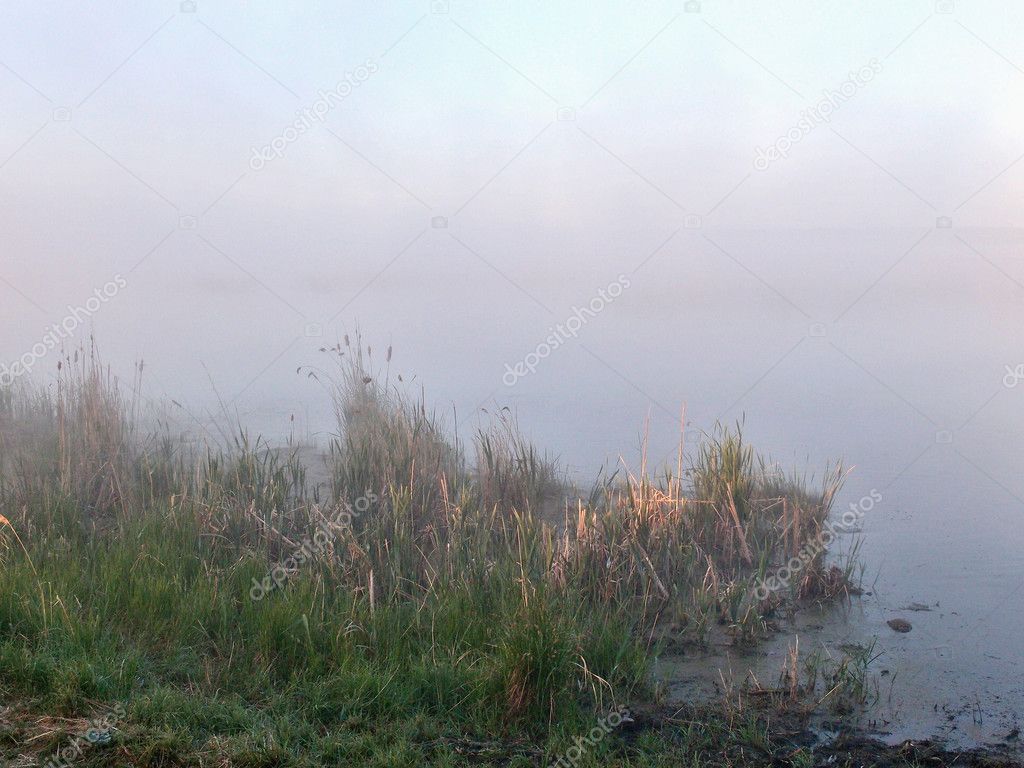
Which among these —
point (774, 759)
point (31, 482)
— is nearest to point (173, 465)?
point (31, 482)

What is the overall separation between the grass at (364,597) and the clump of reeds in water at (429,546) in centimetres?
2

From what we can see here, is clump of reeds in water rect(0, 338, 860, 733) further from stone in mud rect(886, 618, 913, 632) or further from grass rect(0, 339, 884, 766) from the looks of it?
stone in mud rect(886, 618, 913, 632)

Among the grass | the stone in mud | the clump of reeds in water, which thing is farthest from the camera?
the stone in mud

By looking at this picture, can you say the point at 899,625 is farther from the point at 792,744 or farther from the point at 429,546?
the point at 429,546

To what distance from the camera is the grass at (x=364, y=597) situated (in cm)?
341

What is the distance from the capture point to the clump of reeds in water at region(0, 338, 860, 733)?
4008 mm

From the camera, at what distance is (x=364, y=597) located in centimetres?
459

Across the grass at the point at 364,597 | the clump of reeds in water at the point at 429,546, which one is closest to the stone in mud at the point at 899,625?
the grass at the point at 364,597

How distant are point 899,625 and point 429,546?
286 centimetres

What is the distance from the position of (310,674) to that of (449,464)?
10.7 ft

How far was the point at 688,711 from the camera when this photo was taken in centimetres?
382

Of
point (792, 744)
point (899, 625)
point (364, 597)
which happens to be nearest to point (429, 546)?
point (364, 597)

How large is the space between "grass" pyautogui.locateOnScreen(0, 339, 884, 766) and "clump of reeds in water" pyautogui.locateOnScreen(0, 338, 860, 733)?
0.02 meters

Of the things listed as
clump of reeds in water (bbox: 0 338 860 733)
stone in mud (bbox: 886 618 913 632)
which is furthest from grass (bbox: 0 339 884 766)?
stone in mud (bbox: 886 618 913 632)
